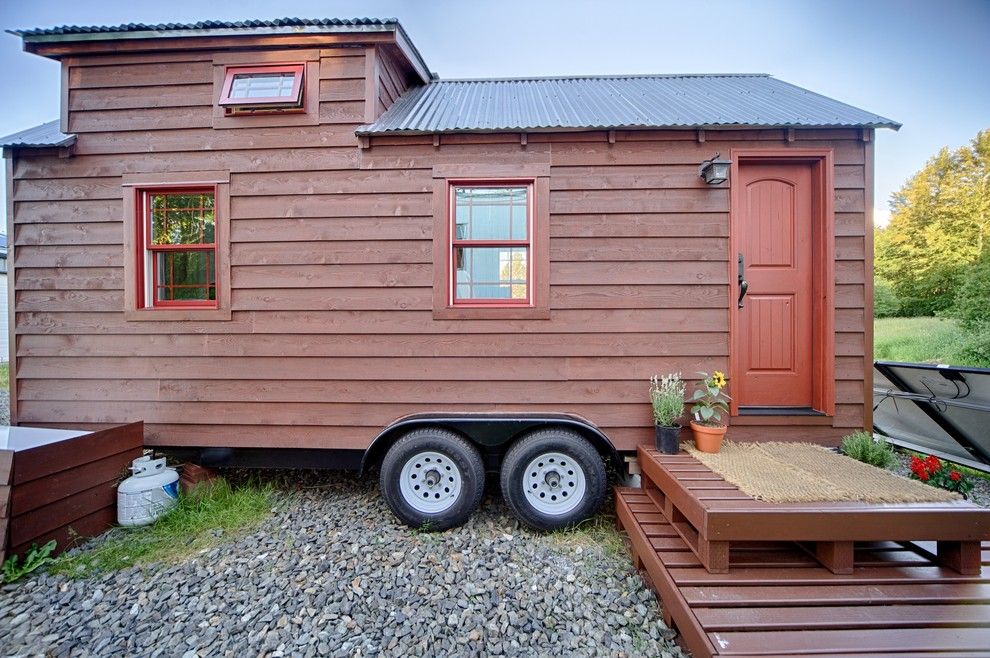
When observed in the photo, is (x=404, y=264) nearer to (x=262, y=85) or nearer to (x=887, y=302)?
(x=262, y=85)

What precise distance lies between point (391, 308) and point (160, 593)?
7.40ft

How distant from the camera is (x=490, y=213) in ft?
10.0

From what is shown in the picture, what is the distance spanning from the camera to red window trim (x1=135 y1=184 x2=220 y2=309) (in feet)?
10.2

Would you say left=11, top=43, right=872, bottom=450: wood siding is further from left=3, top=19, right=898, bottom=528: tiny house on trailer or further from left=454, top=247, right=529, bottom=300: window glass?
left=454, top=247, right=529, bottom=300: window glass

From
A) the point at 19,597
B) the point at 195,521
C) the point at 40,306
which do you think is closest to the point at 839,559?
the point at 195,521

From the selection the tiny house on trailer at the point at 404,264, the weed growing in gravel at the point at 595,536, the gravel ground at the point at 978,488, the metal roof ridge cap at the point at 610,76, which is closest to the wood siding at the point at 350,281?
the tiny house on trailer at the point at 404,264

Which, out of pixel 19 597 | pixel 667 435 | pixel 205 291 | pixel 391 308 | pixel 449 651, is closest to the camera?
pixel 449 651

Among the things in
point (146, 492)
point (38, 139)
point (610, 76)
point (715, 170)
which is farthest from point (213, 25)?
point (715, 170)

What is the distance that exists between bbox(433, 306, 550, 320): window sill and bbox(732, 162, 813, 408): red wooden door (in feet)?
5.56

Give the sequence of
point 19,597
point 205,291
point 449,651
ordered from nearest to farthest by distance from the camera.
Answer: point 449,651, point 19,597, point 205,291

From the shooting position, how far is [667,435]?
2691 millimetres

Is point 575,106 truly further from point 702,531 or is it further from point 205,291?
point 205,291

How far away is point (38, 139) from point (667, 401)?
566 cm

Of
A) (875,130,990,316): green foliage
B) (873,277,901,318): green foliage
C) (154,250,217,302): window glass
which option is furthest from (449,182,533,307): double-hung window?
(873,277,901,318): green foliage
